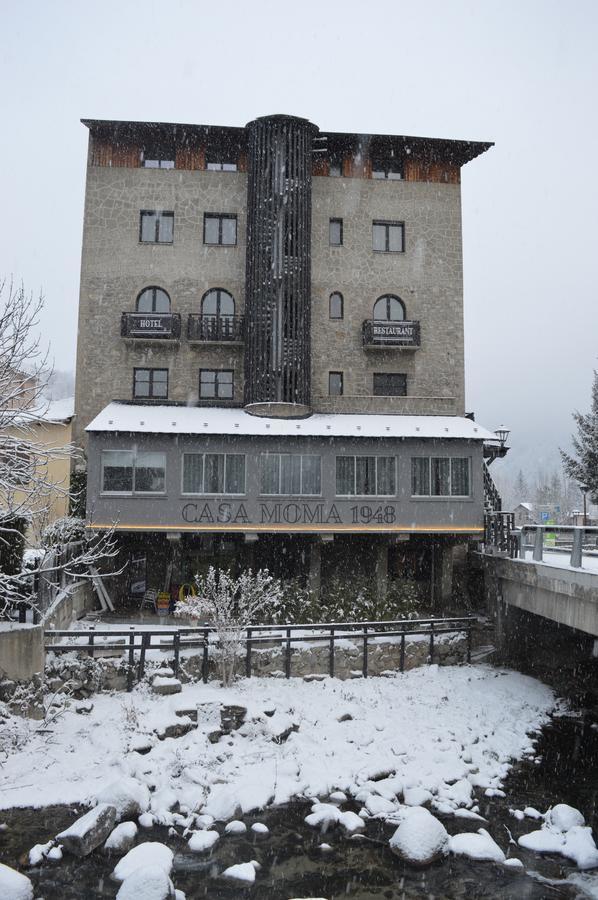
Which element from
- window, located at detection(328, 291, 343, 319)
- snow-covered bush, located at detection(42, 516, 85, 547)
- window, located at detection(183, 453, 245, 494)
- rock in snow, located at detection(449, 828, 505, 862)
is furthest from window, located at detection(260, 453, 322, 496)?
rock in snow, located at detection(449, 828, 505, 862)

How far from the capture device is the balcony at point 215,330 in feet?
95.4

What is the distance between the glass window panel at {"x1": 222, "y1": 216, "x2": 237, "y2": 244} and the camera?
99.8ft

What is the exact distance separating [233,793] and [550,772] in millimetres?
7138

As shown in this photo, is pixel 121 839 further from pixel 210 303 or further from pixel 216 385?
pixel 210 303

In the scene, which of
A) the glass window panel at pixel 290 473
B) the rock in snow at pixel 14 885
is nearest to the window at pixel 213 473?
the glass window panel at pixel 290 473

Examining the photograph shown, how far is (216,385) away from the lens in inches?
1174

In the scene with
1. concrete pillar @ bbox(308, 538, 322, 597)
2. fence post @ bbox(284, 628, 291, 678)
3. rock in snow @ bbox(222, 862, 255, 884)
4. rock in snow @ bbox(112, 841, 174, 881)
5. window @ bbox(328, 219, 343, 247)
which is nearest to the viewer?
rock in snow @ bbox(112, 841, 174, 881)

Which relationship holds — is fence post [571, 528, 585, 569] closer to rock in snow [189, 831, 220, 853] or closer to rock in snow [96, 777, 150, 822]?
rock in snow [189, 831, 220, 853]

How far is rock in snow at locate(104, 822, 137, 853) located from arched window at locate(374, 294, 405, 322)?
23.6 m

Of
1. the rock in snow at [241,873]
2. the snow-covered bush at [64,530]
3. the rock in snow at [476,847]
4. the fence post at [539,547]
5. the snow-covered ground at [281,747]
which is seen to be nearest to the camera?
the rock in snow at [241,873]

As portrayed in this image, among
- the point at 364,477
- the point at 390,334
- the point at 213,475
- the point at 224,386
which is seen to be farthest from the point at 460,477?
the point at 224,386

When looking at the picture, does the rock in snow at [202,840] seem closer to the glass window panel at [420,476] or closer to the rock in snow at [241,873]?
the rock in snow at [241,873]

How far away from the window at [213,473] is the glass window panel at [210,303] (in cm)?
819

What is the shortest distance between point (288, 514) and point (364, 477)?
3.13 m
